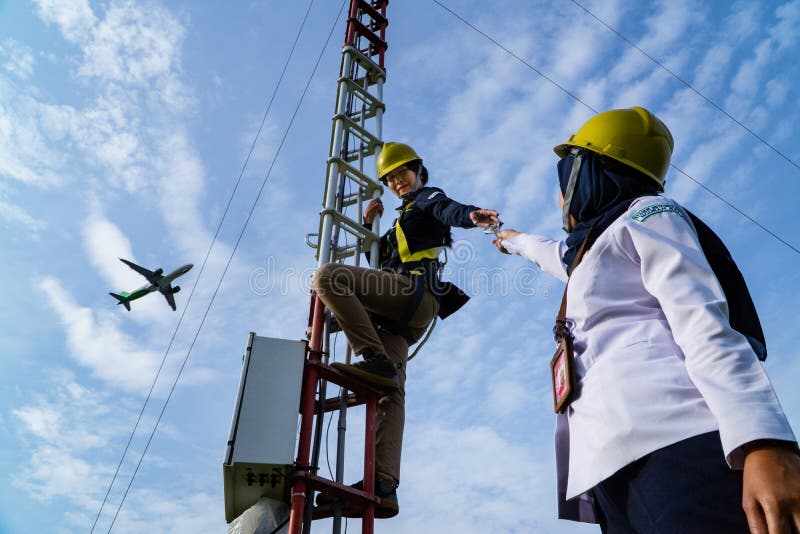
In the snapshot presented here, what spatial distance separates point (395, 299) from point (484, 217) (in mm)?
1105

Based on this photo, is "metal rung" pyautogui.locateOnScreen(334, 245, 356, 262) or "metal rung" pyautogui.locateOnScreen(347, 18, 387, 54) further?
"metal rung" pyautogui.locateOnScreen(347, 18, 387, 54)

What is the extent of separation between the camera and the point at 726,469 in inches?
55.5

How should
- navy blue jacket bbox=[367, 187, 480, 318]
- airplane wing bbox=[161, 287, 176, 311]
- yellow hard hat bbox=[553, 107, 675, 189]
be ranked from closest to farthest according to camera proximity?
yellow hard hat bbox=[553, 107, 675, 189] → navy blue jacket bbox=[367, 187, 480, 318] → airplane wing bbox=[161, 287, 176, 311]

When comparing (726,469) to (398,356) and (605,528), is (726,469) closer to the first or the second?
(605,528)

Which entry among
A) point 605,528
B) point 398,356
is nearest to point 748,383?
point 605,528

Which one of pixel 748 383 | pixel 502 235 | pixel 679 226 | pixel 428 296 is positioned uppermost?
pixel 428 296

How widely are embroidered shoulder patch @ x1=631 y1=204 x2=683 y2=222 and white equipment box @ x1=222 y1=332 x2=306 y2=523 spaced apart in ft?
9.00

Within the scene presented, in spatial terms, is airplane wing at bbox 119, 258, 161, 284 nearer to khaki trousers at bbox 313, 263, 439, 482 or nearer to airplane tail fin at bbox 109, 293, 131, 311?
airplane tail fin at bbox 109, 293, 131, 311

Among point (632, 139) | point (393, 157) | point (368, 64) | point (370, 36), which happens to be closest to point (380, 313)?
point (393, 157)

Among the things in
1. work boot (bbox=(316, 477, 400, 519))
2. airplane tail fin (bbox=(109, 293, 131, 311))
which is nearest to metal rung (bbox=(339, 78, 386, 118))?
work boot (bbox=(316, 477, 400, 519))

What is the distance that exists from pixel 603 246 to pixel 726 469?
703mm

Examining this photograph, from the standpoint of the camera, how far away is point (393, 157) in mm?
5664

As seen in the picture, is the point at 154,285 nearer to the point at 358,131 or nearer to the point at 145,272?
the point at 145,272

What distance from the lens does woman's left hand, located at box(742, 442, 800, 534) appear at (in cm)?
123
